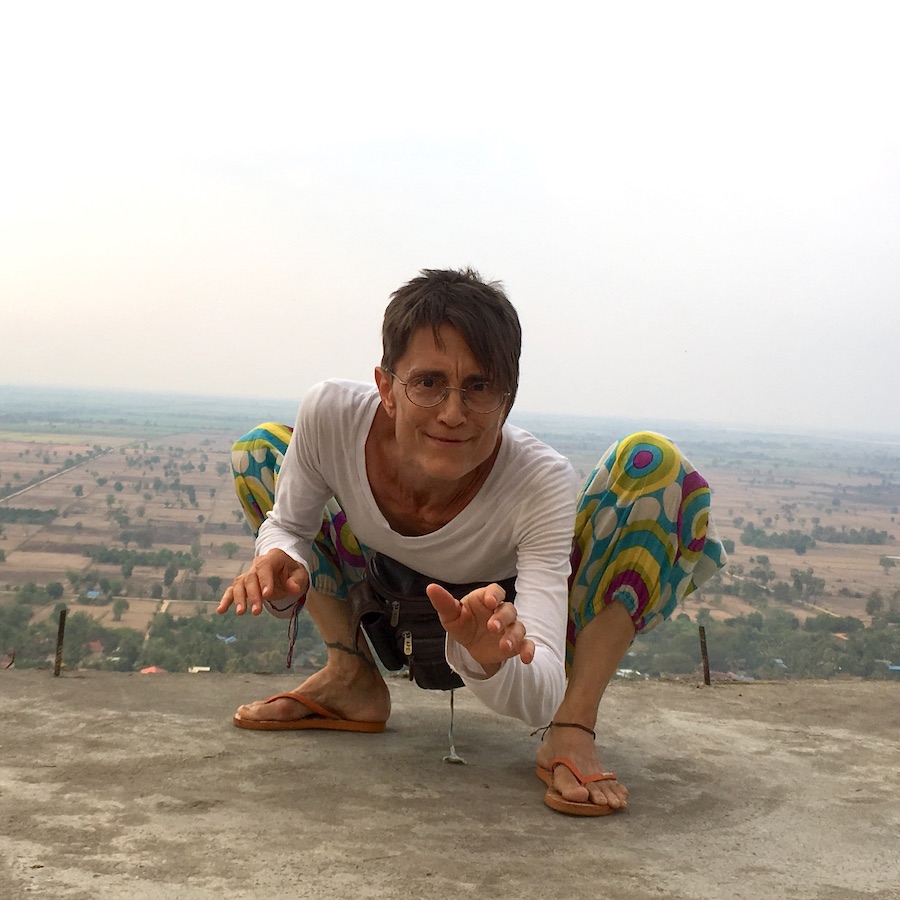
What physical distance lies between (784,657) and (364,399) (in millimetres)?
2028

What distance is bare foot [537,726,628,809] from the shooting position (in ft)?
5.52

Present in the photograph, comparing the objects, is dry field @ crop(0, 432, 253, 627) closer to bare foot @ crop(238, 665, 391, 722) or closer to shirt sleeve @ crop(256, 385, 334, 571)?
bare foot @ crop(238, 665, 391, 722)

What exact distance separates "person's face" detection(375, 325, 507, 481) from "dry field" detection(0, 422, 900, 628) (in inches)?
58.0

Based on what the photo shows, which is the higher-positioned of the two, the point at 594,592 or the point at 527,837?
the point at 594,592

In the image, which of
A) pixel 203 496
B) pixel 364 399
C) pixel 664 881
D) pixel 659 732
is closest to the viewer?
pixel 664 881

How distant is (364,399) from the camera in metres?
1.88

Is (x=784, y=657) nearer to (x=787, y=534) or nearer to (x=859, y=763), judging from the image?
(x=859, y=763)

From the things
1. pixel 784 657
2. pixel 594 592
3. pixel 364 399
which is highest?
pixel 364 399

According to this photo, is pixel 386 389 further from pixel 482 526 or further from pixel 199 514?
pixel 199 514

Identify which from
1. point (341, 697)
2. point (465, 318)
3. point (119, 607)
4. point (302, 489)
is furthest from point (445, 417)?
point (119, 607)

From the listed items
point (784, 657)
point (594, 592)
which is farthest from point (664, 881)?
point (784, 657)

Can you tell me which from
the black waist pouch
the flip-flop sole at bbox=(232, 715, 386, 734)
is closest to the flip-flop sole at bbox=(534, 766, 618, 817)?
the black waist pouch

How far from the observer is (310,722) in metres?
2.14

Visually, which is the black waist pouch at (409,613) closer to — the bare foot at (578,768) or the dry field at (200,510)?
the bare foot at (578,768)
